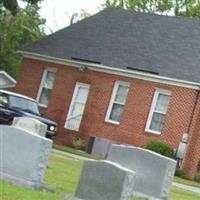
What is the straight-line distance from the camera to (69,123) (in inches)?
1383

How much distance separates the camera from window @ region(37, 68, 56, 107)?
121ft

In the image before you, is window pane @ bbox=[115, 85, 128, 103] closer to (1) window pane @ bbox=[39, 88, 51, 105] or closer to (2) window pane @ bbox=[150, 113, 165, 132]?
(2) window pane @ bbox=[150, 113, 165, 132]

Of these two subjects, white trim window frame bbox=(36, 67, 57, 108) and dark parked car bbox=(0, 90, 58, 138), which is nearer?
dark parked car bbox=(0, 90, 58, 138)

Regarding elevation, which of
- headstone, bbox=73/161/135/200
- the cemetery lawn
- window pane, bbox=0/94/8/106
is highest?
window pane, bbox=0/94/8/106

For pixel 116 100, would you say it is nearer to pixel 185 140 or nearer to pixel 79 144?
pixel 79 144

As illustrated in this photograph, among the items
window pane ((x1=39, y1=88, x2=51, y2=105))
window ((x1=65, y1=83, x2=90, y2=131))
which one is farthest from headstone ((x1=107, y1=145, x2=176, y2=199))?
window pane ((x1=39, y1=88, x2=51, y2=105))

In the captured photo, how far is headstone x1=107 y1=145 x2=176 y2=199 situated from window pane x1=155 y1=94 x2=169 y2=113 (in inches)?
642

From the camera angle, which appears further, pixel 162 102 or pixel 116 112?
pixel 116 112

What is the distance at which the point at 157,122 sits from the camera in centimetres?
3203

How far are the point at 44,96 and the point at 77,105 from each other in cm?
253

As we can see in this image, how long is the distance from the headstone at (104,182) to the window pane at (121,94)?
20.1 metres

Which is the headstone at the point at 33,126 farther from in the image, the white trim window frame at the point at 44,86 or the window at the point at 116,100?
the white trim window frame at the point at 44,86

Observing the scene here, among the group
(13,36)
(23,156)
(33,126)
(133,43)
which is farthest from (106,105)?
(13,36)

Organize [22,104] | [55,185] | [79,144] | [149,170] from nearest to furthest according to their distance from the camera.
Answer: [55,185] < [149,170] < [22,104] < [79,144]
